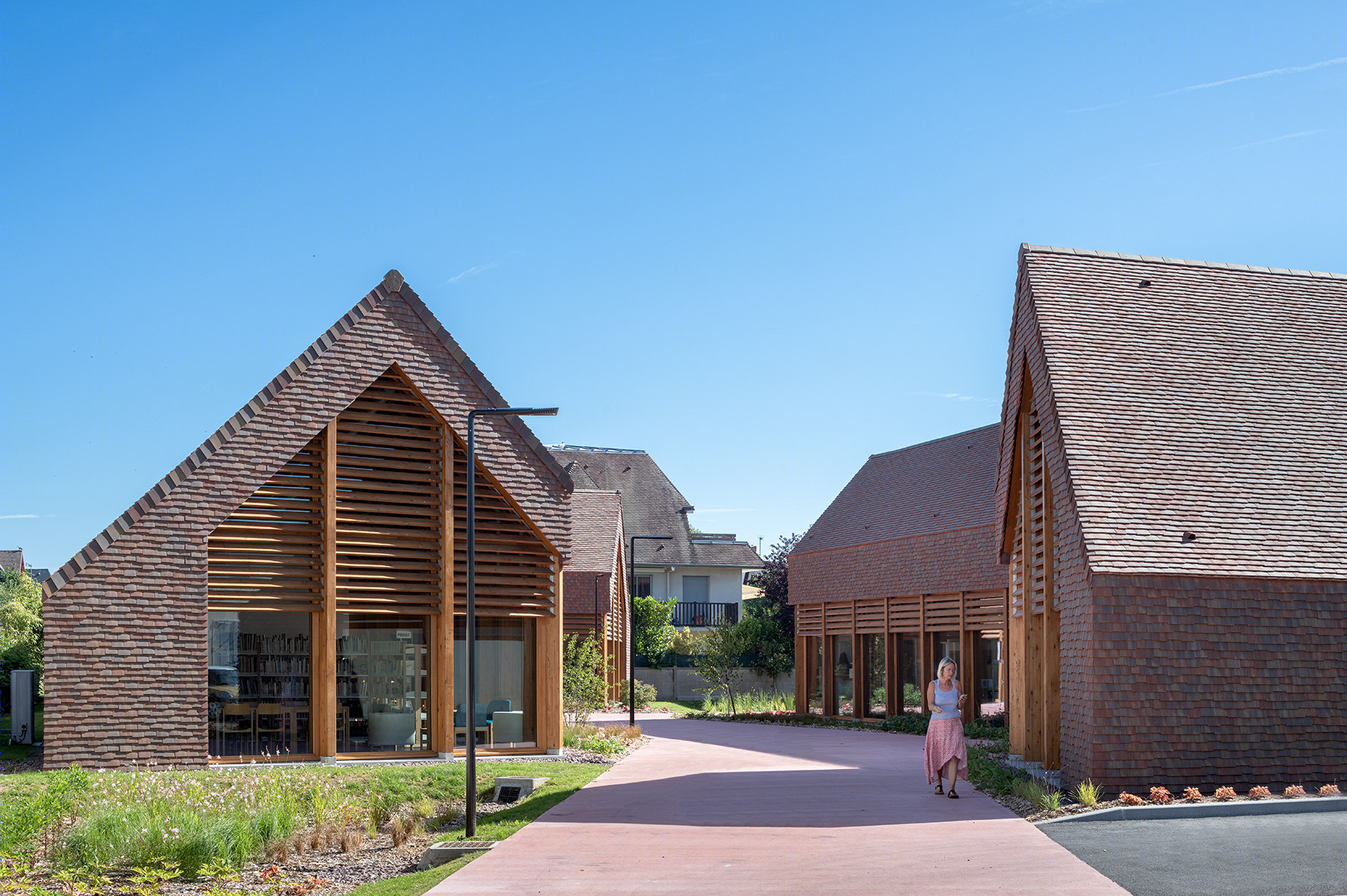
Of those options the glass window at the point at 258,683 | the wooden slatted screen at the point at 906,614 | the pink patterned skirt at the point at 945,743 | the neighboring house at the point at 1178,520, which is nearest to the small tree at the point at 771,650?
the wooden slatted screen at the point at 906,614

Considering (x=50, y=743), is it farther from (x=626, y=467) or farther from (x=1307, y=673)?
(x=626, y=467)

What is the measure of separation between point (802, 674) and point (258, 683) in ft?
62.5

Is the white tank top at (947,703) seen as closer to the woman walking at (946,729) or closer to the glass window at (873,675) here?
the woman walking at (946,729)

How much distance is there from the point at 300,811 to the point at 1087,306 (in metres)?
11.9

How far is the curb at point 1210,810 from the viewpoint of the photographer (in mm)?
13188

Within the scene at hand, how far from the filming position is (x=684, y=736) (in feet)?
90.7

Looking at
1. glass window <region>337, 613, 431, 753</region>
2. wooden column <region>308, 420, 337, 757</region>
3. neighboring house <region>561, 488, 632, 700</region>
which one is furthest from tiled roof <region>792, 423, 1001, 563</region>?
wooden column <region>308, 420, 337, 757</region>

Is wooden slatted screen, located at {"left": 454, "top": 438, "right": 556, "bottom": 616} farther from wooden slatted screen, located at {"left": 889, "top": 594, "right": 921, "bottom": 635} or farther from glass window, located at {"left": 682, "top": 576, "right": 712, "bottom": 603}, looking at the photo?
glass window, located at {"left": 682, "top": 576, "right": 712, "bottom": 603}

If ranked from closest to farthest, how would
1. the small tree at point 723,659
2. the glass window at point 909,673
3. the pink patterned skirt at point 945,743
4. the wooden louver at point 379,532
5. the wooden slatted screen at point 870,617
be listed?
1. the pink patterned skirt at point 945,743
2. the wooden louver at point 379,532
3. the glass window at point 909,673
4. the wooden slatted screen at point 870,617
5. the small tree at point 723,659

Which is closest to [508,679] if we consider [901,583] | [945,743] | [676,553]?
[945,743]

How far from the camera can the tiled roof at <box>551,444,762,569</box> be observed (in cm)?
5466

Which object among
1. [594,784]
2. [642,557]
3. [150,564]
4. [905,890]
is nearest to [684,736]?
[594,784]

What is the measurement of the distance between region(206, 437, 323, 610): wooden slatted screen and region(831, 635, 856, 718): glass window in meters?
17.9

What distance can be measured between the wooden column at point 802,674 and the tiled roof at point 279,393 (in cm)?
1636
